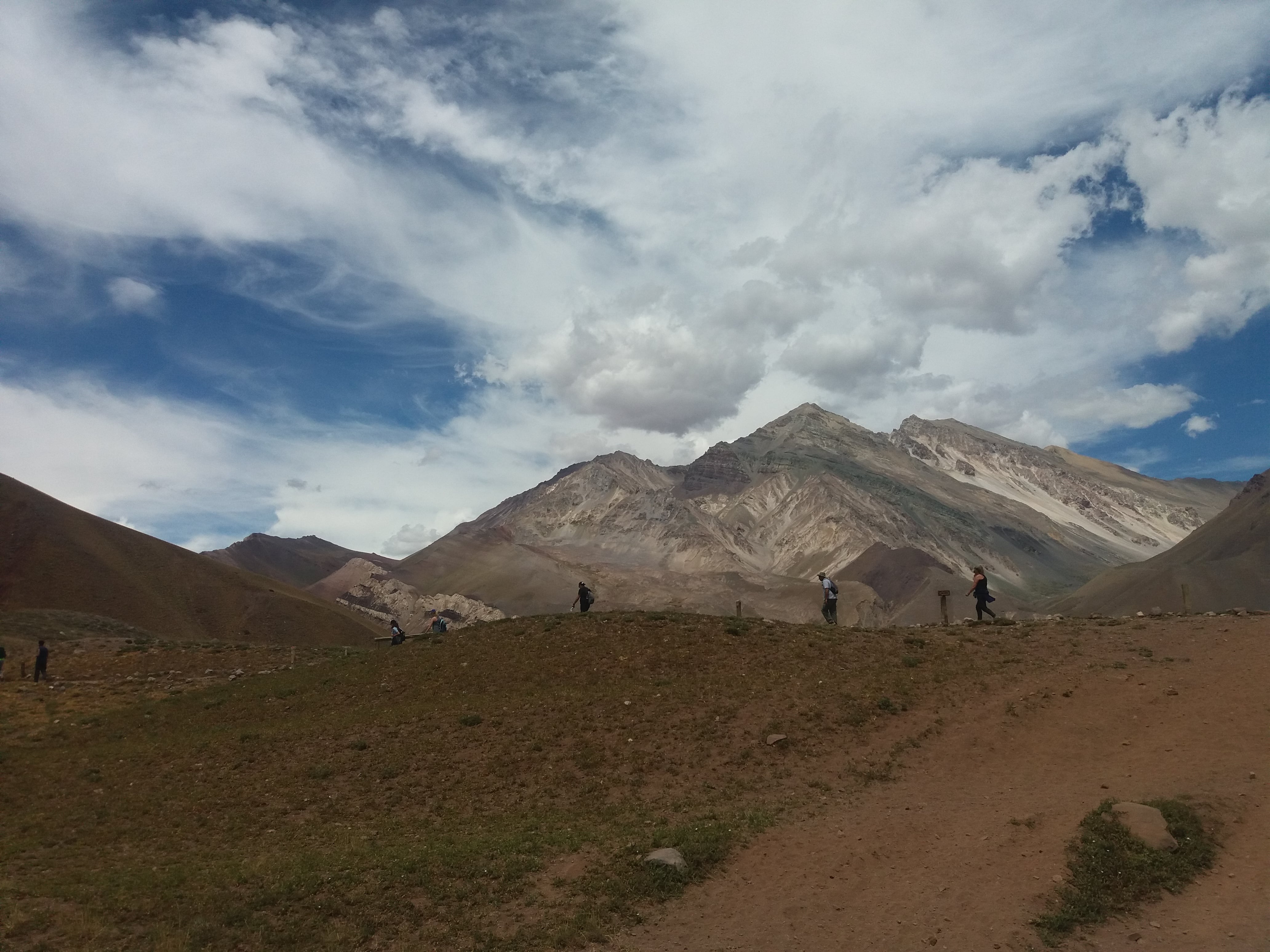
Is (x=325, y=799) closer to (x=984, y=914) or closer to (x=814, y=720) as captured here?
(x=814, y=720)

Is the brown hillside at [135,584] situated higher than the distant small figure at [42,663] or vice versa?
the brown hillside at [135,584]

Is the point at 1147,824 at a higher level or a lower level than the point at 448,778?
higher

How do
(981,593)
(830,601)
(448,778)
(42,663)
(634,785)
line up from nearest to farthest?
(634,785) < (448,778) < (981,593) < (42,663) < (830,601)

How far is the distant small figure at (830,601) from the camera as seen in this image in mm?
30922

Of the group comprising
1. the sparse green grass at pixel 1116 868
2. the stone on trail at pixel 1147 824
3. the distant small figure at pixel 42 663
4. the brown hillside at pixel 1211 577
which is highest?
the brown hillside at pixel 1211 577

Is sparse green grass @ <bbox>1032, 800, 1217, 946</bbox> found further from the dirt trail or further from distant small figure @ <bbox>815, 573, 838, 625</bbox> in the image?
distant small figure @ <bbox>815, 573, 838, 625</bbox>

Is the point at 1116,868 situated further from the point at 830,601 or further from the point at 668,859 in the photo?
the point at 830,601

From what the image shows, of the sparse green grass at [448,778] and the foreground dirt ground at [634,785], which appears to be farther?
the sparse green grass at [448,778]

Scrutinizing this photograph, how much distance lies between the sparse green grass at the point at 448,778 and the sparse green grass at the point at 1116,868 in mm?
5589

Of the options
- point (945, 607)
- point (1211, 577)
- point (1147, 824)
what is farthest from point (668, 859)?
point (1211, 577)

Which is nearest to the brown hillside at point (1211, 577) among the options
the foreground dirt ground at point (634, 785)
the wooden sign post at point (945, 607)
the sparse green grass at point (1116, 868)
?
the wooden sign post at point (945, 607)

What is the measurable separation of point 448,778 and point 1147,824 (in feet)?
50.7

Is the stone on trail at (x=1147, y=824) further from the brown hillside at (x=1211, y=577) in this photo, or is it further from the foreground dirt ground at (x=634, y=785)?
the brown hillside at (x=1211, y=577)

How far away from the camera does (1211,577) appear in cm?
15200
